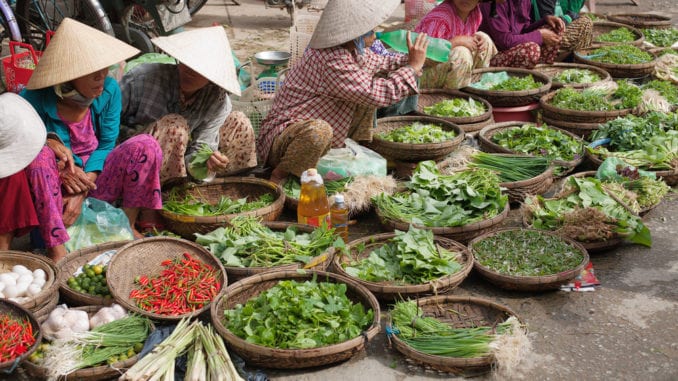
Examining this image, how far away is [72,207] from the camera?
362 cm

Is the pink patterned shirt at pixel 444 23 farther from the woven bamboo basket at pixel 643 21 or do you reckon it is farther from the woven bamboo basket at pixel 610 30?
the woven bamboo basket at pixel 643 21

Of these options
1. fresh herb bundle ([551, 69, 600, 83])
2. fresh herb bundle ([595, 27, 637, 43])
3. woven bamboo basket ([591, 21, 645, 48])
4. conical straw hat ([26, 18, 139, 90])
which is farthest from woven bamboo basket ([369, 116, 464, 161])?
fresh herb bundle ([595, 27, 637, 43])

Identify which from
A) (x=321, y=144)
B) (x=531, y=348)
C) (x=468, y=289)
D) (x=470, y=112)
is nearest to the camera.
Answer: (x=531, y=348)

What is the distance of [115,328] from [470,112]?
130 inches

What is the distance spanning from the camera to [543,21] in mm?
→ 6590

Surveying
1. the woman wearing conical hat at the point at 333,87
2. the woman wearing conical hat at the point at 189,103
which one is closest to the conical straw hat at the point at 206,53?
the woman wearing conical hat at the point at 189,103

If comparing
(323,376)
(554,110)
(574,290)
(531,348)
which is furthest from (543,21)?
(323,376)


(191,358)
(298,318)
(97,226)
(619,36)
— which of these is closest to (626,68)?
(619,36)

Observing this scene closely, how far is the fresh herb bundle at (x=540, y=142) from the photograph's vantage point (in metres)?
4.91

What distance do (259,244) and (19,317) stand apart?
1140 millimetres

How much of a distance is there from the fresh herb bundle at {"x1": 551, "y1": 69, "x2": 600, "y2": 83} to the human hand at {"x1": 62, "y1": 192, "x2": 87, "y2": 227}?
4151mm

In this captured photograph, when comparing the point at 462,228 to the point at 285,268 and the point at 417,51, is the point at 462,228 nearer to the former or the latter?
the point at 285,268

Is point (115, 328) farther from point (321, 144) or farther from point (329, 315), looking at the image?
point (321, 144)

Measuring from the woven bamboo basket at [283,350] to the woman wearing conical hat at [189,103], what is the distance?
0.92m
